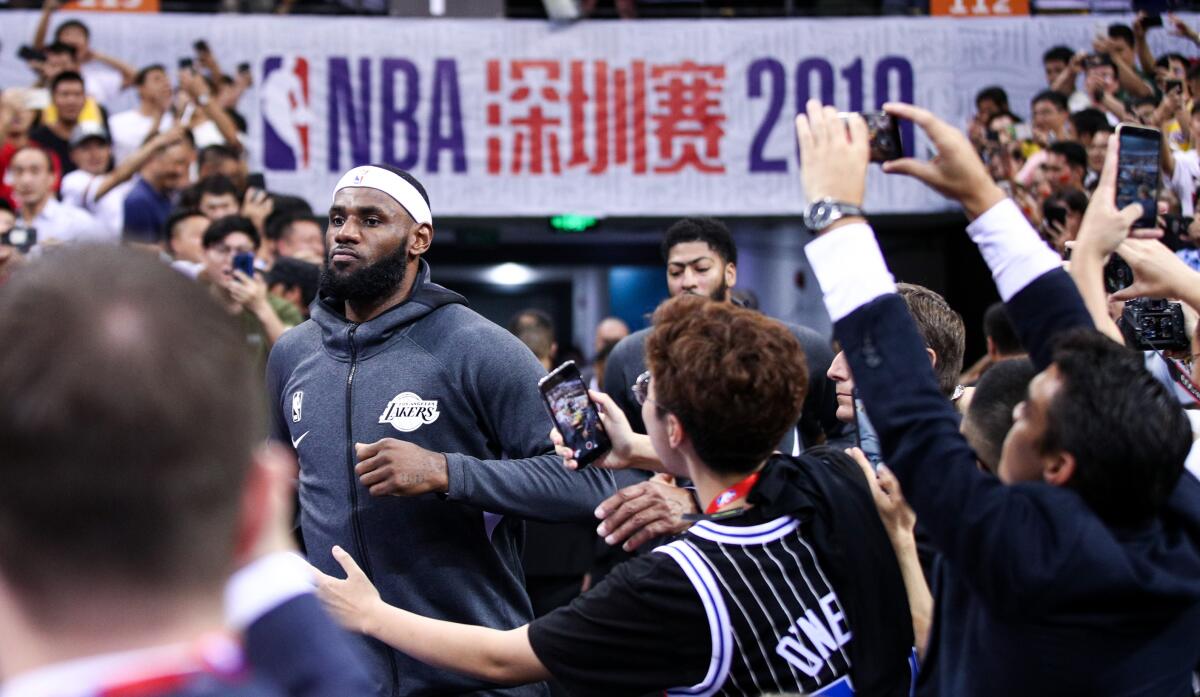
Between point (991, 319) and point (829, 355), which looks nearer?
point (829, 355)

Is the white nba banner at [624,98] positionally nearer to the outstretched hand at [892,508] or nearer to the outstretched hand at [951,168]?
the outstretched hand at [892,508]

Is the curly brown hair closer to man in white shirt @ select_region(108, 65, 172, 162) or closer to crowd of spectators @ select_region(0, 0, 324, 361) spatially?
crowd of spectators @ select_region(0, 0, 324, 361)

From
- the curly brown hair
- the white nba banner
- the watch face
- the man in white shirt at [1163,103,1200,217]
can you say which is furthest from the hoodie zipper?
the white nba banner

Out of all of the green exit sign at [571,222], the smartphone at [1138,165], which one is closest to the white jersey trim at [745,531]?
the smartphone at [1138,165]

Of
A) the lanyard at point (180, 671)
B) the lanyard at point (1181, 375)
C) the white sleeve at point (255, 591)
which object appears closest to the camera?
the lanyard at point (180, 671)

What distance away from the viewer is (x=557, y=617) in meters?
2.46

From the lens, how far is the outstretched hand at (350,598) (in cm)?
270

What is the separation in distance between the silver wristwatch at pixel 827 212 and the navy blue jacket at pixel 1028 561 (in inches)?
6.1

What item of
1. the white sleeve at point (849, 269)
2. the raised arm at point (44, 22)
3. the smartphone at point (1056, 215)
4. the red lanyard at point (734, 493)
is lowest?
the red lanyard at point (734, 493)

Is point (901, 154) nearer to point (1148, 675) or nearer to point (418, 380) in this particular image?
point (1148, 675)

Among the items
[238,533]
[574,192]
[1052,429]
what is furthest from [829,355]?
[574,192]

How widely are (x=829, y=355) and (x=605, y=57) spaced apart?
257 inches

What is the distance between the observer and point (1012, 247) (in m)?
2.11

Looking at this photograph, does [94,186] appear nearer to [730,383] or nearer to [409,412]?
[409,412]
